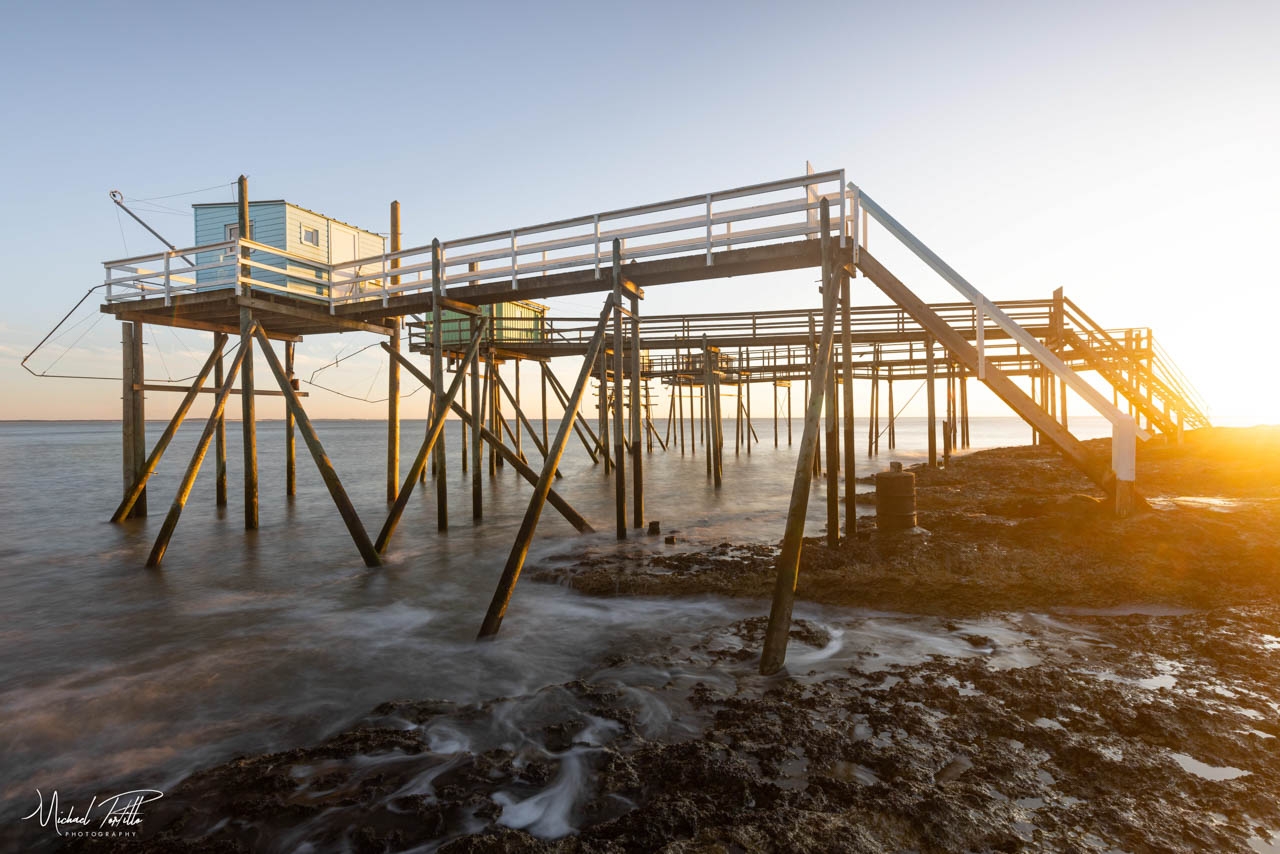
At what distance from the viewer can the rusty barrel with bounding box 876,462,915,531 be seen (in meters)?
8.74

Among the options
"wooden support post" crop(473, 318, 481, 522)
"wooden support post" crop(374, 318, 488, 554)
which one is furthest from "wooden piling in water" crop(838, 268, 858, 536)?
"wooden support post" crop(473, 318, 481, 522)

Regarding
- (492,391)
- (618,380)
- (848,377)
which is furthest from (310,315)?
(848,377)

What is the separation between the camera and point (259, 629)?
Answer: 7254 mm

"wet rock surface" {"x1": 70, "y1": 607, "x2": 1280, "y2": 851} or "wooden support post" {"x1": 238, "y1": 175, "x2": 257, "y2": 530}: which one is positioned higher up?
"wooden support post" {"x1": 238, "y1": 175, "x2": 257, "y2": 530}

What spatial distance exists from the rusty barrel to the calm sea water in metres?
2.76

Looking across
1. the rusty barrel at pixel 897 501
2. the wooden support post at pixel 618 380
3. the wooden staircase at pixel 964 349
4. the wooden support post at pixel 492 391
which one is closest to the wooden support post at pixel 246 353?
the wooden support post at pixel 618 380

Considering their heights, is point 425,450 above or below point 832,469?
above

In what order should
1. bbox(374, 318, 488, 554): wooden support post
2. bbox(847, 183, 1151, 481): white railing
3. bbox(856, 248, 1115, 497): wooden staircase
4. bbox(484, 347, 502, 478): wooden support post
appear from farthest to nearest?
1. bbox(484, 347, 502, 478): wooden support post
2. bbox(374, 318, 488, 554): wooden support post
3. bbox(856, 248, 1115, 497): wooden staircase
4. bbox(847, 183, 1151, 481): white railing

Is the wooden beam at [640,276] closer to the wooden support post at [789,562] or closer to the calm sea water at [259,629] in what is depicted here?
the wooden support post at [789,562]

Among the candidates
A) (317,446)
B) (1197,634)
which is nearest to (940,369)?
(1197,634)

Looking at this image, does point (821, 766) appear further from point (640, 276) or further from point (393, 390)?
point (393, 390)

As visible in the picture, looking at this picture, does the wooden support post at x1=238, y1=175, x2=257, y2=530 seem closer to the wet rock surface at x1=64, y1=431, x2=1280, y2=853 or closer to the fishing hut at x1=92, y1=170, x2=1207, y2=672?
the fishing hut at x1=92, y1=170, x2=1207, y2=672

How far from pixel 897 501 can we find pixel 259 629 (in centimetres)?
836

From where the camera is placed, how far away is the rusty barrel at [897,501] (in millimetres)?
8742
